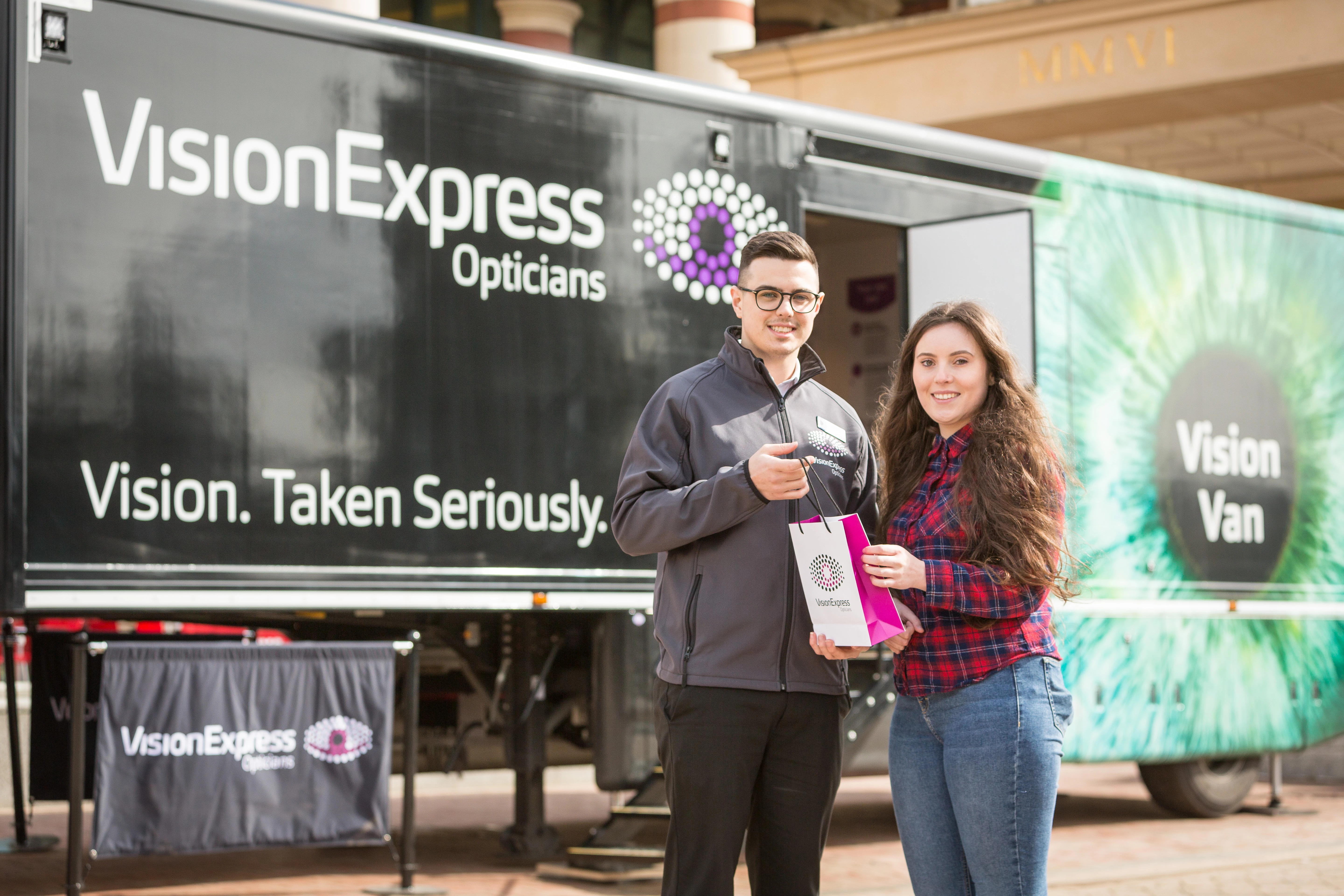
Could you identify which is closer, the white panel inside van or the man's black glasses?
the man's black glasses

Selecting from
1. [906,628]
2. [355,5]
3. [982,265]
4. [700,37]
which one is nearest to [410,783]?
[906,628]

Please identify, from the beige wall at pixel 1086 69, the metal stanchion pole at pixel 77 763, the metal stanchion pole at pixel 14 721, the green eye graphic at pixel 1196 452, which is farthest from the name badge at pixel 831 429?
the beige wall at pixel 1086 69

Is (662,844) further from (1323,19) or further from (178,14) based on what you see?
(1323,19)

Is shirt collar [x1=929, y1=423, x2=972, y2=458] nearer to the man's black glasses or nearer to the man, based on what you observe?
the man

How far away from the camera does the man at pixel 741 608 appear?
129 inches

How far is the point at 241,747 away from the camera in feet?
17.6

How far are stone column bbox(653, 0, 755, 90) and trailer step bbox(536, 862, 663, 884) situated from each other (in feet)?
32.0

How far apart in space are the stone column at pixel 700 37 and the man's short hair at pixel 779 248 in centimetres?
1158

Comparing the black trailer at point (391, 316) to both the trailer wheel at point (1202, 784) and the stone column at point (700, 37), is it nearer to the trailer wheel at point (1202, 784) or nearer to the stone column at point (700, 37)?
the trailer wheel at point (1202, 784)

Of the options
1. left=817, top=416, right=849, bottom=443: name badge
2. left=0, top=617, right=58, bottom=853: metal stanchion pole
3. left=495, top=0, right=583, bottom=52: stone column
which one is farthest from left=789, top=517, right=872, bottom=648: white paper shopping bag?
left=495, top=0, right=583, bottom=52: stone column

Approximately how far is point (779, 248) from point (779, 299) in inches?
4.4

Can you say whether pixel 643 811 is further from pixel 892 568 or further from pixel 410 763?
pixel 892 568

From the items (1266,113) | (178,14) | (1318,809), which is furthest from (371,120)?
(1266,113)

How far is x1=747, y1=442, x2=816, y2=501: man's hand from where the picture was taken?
122 inches
